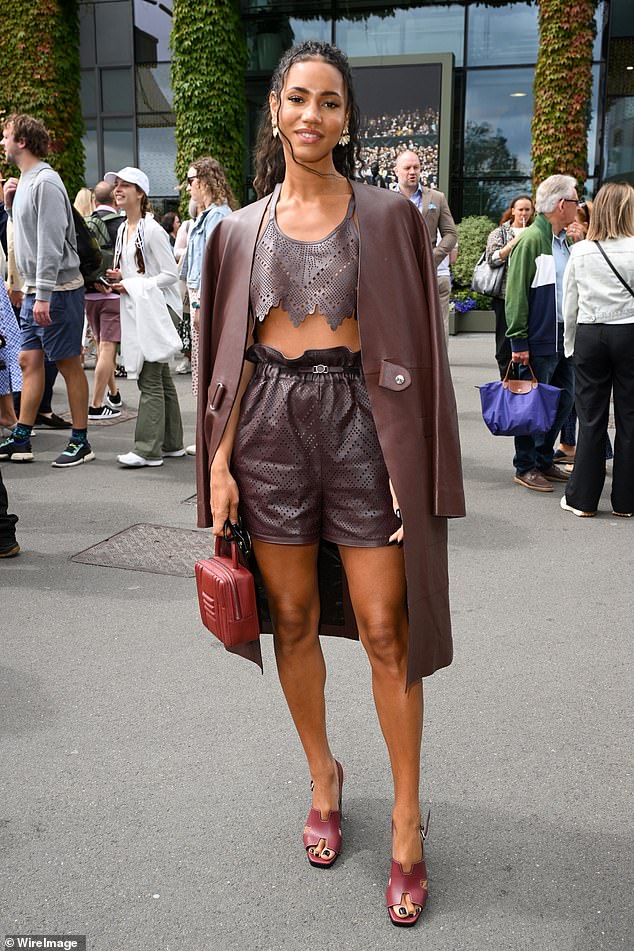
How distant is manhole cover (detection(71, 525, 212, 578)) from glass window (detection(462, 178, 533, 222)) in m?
15.2

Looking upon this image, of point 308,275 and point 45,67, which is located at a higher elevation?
point 45,67

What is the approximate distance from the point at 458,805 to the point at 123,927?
109 cm

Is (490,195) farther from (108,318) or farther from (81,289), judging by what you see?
(81,289)

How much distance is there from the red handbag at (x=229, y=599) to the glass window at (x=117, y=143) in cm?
2043

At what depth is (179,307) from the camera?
7.65 m

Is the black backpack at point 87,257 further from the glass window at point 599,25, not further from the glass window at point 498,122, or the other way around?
the glass window at point 599,25

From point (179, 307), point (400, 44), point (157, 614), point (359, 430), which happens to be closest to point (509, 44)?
point (400, 44)

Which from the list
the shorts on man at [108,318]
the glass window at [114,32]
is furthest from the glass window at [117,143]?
the shorts on man at [108,318]

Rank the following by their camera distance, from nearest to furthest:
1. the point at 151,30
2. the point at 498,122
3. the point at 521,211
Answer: the point at 521,211, the point at 498,122, the point at 151,30

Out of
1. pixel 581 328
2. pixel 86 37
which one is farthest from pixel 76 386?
pixel 86 37

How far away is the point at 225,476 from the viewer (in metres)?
2.51

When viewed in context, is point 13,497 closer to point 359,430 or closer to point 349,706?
point 349,706

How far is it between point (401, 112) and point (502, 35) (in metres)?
2.84

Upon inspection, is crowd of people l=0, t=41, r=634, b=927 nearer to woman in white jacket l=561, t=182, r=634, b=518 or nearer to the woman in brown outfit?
the woman in brown outfit
